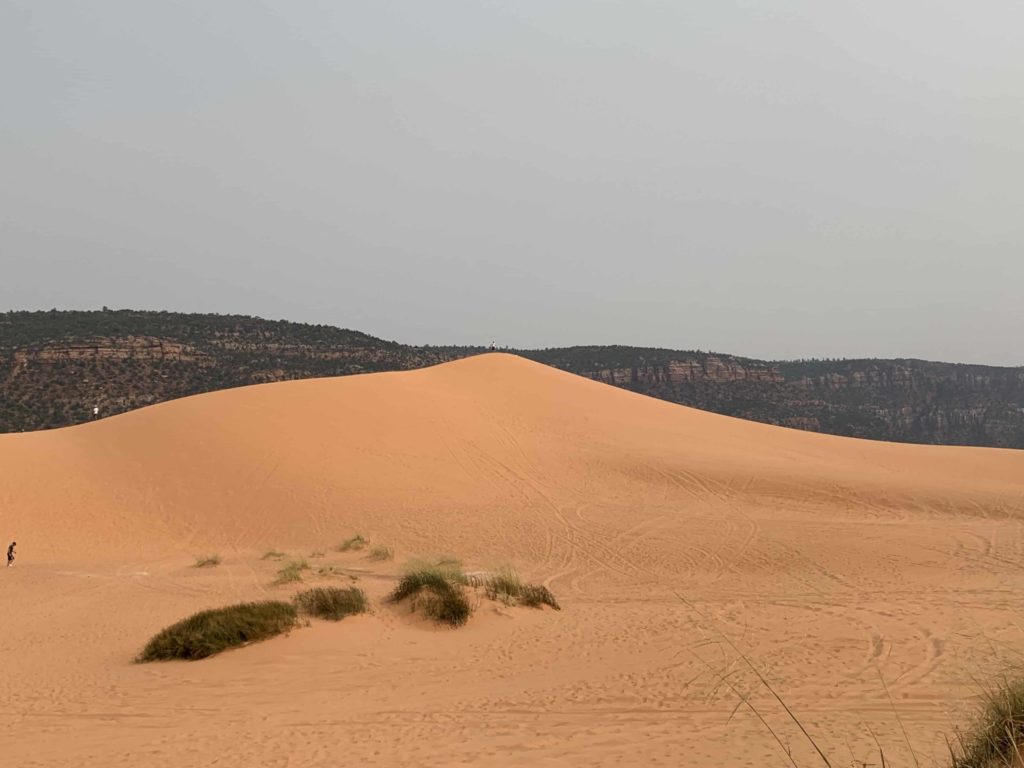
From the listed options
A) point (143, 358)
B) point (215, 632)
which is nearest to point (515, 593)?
point (215, 632)

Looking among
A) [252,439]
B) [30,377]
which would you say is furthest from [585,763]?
[30,377]

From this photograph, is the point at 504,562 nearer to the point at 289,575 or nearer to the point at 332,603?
the point at 289,575

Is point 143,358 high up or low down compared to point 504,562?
up

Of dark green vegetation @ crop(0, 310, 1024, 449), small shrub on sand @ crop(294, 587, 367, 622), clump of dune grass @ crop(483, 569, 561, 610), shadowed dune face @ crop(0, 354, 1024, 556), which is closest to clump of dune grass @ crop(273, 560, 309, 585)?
small shrub on sand @ crop(294, 587, 367, 622)

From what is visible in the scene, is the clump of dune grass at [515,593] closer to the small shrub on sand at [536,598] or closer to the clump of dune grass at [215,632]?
the small shrub on sand at [536,598]

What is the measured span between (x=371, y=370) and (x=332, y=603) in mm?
44933

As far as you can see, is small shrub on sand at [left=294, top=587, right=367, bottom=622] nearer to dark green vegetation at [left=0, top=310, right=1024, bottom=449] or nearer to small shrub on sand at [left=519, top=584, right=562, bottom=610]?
small shrub on sand at [left=519, top=584, right=562, bottom=610]

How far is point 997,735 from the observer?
13.3 feet

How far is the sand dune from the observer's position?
6500mm

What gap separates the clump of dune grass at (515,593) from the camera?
11430 mm

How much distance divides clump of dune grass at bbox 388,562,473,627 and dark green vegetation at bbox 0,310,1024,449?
38.1m

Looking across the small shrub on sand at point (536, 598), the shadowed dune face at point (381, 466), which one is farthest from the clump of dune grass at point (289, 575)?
the small shrub on sand at point (536, 598)

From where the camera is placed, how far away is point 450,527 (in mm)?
18344

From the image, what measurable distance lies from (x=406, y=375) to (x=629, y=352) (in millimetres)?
56657
